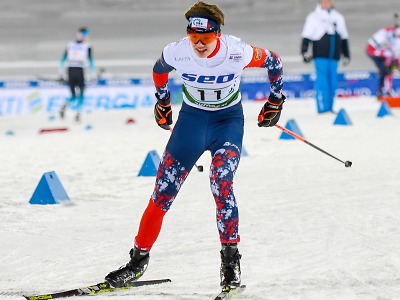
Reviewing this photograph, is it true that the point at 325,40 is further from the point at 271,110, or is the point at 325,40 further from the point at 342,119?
the point at 271,110

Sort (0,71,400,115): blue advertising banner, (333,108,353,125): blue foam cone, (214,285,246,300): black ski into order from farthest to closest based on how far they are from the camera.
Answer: (0,71,400,115): blue advertising banner < (333,108,353,125): blue foam cone < (214,285,246,300): black ski

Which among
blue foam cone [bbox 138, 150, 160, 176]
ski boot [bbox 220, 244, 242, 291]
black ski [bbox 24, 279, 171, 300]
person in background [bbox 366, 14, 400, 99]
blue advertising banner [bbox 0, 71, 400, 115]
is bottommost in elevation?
blue advertising banner [bbox 0, 71, 400, 115]

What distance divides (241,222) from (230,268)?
180 centimetres

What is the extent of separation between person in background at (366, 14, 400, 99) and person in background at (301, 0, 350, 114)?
519cm

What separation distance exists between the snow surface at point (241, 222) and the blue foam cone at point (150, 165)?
0.14m

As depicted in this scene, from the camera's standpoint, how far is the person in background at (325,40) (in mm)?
13859

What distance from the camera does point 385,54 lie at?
63.7ft

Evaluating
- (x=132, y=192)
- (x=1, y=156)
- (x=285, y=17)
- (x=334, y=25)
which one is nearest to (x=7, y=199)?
(x=132, y=192)

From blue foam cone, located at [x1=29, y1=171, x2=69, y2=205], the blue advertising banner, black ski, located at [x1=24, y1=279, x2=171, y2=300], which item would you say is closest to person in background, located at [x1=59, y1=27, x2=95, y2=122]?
the blue advertising banner

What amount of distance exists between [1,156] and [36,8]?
18239 mm

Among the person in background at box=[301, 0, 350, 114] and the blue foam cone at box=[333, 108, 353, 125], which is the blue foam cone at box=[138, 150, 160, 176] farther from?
the person in background at box=[301, 0, 350, 114]

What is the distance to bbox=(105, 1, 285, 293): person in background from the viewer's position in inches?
172

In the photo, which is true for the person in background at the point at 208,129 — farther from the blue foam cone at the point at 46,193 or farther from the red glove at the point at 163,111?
the blue foam cone at the point at 46,193

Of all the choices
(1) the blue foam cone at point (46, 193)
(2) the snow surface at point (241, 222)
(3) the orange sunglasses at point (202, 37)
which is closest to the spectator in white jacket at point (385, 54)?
(2) the snow surface at point (241, 222)
